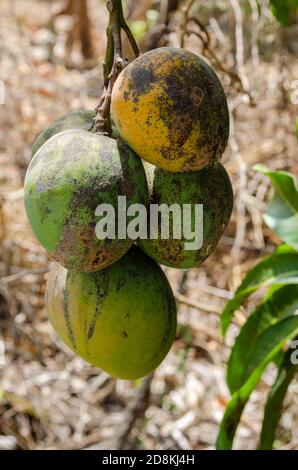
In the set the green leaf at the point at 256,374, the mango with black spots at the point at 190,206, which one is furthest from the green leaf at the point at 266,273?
the mango with black spots at the point at 190,206

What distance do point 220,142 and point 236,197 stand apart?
77.6 inches

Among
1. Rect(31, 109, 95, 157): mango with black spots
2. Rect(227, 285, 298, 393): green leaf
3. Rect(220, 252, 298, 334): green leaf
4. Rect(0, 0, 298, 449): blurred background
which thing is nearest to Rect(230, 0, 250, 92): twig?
Rect(0, 0, 298, 449): blurred background

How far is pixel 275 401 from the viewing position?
1.55 m

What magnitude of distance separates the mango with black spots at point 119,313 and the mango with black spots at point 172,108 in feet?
0.76

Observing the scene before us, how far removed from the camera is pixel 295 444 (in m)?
2.16

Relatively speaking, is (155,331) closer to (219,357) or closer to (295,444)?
(295,444)

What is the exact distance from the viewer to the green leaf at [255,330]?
4.94 feet

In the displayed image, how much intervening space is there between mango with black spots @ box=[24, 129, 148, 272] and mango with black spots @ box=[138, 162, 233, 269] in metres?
0.05

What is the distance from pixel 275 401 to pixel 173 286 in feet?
3.13

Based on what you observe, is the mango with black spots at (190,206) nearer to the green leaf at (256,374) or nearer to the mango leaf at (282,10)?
the green leaf at (256,374)
